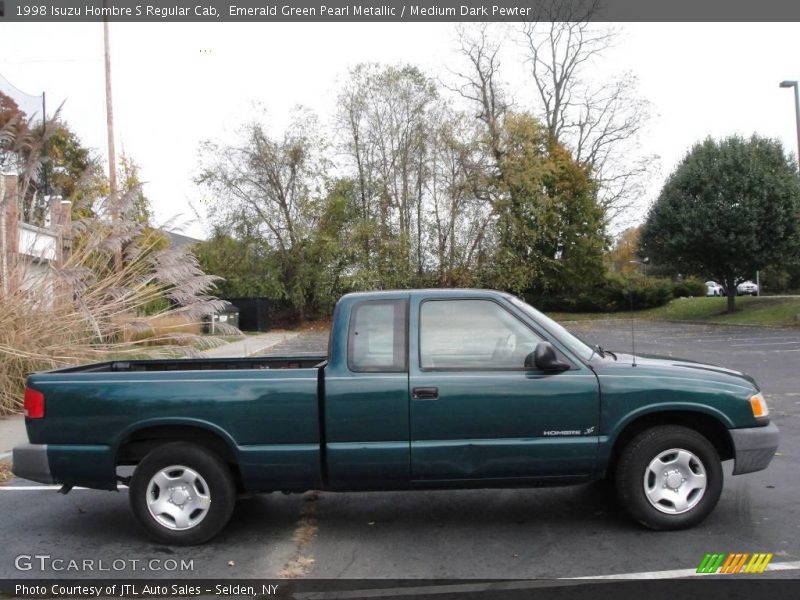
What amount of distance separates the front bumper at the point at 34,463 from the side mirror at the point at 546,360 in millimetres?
3464

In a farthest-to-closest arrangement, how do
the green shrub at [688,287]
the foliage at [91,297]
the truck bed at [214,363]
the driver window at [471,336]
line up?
the green shrub at [688,287], the foliage at [91,297], the truck bed at [214,363], the driver window at [471,336]

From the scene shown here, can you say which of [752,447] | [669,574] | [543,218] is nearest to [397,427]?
[669,574]

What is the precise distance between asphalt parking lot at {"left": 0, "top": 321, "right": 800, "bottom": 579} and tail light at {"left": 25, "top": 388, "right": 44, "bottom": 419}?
96cm

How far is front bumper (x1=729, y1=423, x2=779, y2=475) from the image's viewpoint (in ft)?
16.3

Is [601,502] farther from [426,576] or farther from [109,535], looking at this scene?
[109,535]

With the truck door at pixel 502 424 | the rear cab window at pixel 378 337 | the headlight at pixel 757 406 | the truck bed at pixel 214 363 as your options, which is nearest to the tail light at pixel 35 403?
the truck bed at pixel 214 363

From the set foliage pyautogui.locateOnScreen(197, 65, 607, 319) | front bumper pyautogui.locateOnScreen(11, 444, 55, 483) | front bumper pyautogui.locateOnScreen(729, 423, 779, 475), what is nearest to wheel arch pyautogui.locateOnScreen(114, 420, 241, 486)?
front bumper pyautogui.locateOnScreen(11, 444, 55, 483)

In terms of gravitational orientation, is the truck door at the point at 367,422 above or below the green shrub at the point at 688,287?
below

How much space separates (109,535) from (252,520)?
105 cm

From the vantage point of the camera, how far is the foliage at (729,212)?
3109 centimetres

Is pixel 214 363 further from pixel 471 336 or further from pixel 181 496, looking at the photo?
pixel 471 336

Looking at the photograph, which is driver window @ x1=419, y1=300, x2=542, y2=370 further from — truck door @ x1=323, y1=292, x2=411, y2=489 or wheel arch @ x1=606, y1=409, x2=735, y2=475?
wheel arch @ x1=606, y1=409, x2=735, y2=475

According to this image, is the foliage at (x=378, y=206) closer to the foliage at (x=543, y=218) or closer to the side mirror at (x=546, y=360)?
the foliage at (x=543, y=218)

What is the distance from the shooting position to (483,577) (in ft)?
14.2
